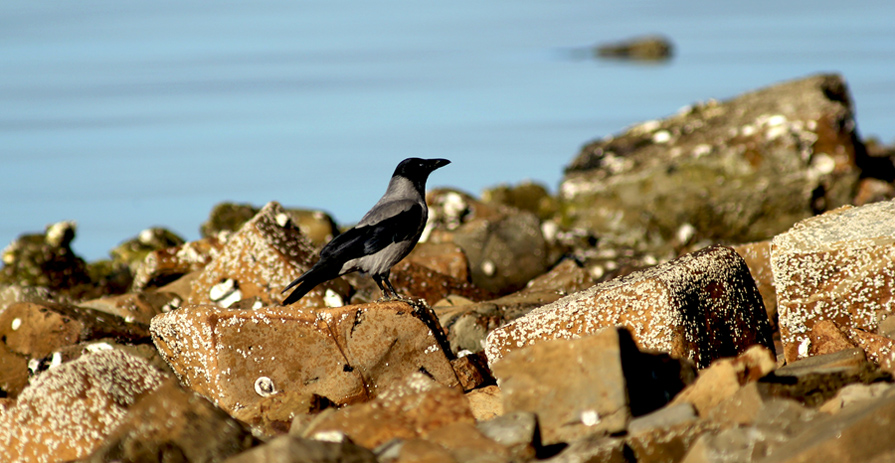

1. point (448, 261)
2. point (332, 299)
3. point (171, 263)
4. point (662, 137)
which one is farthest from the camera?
point (662, 137)

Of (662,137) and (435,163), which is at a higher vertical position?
(435,163)

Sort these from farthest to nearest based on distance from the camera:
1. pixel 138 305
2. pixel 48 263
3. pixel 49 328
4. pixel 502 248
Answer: pixel 48 263
pixel 502 248
pixel 138 305
pixel 49 328

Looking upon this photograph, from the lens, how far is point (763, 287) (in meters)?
7.60

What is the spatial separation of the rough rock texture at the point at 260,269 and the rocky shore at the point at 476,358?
0.02 m

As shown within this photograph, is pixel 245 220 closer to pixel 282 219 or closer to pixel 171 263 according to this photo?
pixel 171 263

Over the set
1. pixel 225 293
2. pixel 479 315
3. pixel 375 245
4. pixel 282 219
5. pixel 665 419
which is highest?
pixel 282 219

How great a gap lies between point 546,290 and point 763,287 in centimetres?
198

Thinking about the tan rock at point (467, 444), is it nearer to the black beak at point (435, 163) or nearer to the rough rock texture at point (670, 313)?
the rough rock texture at point (670, 313)

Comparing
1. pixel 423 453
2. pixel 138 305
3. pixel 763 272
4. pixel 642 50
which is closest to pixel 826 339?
pixel 763 272

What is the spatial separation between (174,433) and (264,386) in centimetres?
168

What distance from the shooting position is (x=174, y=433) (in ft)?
14.9

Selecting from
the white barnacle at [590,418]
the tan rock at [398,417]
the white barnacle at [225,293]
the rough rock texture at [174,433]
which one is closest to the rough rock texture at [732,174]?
the white barnacle at [225,293]

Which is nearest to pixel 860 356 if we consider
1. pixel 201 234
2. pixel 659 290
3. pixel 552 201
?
pixel 659 290

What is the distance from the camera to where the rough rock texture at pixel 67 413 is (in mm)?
4965
